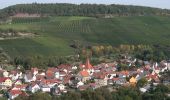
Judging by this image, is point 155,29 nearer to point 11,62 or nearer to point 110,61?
point 110,61

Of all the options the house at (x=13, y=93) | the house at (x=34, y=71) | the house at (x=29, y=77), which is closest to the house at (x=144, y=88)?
the house at (x=13, y=93)

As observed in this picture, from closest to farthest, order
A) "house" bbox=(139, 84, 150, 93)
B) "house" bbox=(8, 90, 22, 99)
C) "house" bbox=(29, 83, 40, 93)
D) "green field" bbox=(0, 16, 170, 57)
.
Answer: "house" bbox=(8, 90, 22, 99), "house" bbox=(139, 84, 150, 93), "house" bbox=(29, 83, 40, 93), "green field" bbox=(0, 16, 170, 57)

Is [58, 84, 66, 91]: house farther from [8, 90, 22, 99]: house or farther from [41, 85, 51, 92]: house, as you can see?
[8, 90, 22, 99]: house

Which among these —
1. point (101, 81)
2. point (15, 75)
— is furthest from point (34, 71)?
point (101, 81)

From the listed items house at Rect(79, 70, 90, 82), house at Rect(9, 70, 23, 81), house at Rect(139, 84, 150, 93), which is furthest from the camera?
house at Rect(9, 70, 23, 81)

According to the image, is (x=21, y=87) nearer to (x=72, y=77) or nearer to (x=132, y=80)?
(x=72, y=77)

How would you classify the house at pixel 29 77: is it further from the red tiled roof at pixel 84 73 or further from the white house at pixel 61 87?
the white house at pixel 61 87

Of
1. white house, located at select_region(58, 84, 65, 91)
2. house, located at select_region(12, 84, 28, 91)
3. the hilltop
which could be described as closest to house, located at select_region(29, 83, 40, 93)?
house, located at select_region(12, 84, 28, 91)
